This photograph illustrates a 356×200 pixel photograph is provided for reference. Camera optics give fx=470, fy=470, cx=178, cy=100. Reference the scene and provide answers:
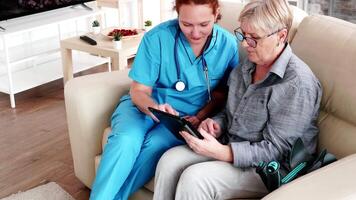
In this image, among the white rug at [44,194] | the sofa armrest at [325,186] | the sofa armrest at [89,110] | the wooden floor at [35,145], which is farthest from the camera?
the wooden floor at [35,145]

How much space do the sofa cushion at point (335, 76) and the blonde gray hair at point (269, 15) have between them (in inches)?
9.2

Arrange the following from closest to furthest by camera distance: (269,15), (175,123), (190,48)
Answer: (269,15) < (175,123) < (190,48)

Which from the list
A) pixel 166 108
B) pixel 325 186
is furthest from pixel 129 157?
pixel 325 186

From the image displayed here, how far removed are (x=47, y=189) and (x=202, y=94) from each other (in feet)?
3.03

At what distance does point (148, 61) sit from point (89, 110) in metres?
0.34

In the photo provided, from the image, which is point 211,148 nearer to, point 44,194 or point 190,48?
point 190,48

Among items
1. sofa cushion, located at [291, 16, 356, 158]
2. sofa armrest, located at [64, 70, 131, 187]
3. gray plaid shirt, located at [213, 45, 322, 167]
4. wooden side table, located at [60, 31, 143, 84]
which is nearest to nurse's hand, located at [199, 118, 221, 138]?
gray plaid shirt, located at [213, 45, 322, 167]

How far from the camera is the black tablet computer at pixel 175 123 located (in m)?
1.56

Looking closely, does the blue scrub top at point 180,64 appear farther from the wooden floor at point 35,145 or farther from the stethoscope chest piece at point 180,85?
the wooden floor at point 35,145

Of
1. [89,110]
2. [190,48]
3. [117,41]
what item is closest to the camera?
[190,48]

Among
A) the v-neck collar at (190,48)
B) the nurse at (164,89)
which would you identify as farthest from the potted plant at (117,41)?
the v-neck collar at (190,48)

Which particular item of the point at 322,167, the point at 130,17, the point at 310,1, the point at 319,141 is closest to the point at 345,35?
the point at 319,141

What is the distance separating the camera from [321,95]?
5.10 feet

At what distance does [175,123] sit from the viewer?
161cm
